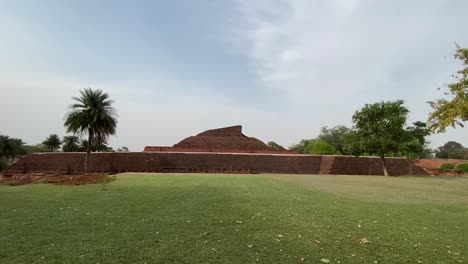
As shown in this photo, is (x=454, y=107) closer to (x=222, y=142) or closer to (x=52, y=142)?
(x=222, y=142)

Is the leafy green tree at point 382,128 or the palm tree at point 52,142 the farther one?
the palm tree at point 52,142

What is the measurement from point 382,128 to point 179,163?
14.6 meters

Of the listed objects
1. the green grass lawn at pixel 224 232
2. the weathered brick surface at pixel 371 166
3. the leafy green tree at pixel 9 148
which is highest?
the leafy green tree at pixel 9 148

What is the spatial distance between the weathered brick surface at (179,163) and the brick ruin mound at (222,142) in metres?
5.51

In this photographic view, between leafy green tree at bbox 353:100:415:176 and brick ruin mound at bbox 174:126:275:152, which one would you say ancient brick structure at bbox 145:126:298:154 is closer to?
brick ruin mound at bbox 174:126:275:152

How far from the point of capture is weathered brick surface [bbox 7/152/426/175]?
24.2 m

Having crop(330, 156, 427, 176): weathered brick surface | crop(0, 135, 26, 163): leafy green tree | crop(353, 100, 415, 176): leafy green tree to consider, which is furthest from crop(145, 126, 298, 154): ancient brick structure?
crop(0, 135, 26, 163): leafy green tree

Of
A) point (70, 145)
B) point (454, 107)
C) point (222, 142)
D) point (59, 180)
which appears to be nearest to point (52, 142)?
point (70, 145)

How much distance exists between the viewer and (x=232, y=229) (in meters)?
4.98

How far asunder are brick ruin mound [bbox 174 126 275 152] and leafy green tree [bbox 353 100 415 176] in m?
10.0

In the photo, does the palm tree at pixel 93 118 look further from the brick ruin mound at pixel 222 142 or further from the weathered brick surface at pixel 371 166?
the weathered brick surface at pixel 371 166

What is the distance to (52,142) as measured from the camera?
44875 millimetres

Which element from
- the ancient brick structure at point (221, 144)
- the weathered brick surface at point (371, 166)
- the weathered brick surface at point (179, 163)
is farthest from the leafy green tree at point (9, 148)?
the weathered brick surface at point (371, 166)

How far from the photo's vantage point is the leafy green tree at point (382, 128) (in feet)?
72.0
